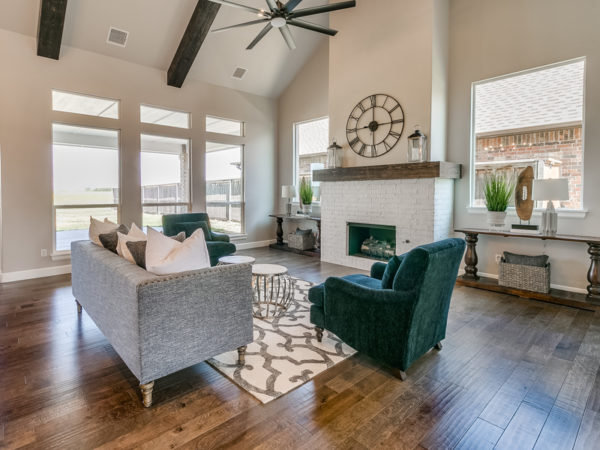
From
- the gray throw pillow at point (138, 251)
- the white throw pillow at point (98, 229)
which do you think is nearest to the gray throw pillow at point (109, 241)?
the white throw pillow at point (98, 229)

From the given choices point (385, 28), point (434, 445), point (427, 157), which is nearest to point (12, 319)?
point (434, 445)

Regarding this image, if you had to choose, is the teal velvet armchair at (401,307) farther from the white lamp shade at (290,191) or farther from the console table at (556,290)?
the white lamp shade at (290,191)

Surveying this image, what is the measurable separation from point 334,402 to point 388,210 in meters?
3.60

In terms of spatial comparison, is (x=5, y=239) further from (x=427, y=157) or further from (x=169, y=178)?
(x=427, y=157)

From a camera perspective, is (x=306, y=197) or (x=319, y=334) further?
(x=306, y=197)

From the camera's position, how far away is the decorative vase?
14.3 feet

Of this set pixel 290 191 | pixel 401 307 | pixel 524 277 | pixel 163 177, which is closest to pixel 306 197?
pixel 290 191

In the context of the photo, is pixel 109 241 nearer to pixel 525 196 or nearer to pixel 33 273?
pixel 33 273

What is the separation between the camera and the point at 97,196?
221 inches

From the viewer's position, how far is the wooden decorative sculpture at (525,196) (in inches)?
166

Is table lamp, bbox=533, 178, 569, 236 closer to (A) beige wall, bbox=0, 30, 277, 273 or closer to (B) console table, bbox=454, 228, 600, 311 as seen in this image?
(B) console table, bbox=454, 228, 600, 311

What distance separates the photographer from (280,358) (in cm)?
261

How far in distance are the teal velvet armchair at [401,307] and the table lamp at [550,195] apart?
2.05 m

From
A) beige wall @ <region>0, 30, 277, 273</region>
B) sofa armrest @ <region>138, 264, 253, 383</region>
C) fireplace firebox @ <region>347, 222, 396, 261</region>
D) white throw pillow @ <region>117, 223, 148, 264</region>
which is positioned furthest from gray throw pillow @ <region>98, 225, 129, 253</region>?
fireplace firebox @ <region>347, 222, 396, 261</region>
